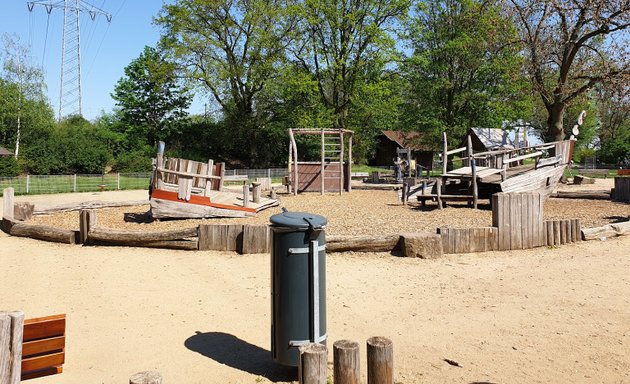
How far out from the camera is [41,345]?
286 cm

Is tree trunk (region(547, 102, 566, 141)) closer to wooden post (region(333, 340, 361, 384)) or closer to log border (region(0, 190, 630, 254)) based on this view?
log border (region(0, 190, 630, 254))

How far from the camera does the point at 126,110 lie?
48.5m

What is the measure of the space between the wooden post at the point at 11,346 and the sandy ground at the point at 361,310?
1.63 m

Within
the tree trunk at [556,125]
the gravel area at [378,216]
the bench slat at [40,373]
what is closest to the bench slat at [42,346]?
the bench slat at [40,373]

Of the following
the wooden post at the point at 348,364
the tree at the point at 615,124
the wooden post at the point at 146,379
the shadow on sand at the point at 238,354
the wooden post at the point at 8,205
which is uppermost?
the tree at the point at 615,124

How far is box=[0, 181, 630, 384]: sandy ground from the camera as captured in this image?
4289mm

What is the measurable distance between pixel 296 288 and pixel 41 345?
183 centimetres

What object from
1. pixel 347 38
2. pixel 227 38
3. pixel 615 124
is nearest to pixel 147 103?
pixel 227 38

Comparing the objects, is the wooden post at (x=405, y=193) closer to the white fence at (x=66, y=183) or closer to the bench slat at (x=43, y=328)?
the bench slat at (x=43, y=328)

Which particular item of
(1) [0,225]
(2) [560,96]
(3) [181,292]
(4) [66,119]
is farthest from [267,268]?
(4) [66,119]

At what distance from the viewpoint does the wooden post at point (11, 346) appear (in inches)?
100

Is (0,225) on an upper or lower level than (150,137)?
lower

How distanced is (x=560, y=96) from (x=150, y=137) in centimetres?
3568

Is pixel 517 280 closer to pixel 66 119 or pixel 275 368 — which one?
pixel 275 368
